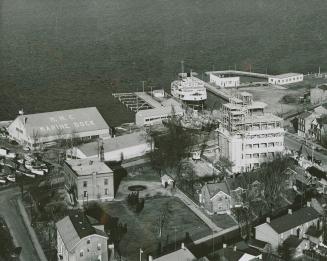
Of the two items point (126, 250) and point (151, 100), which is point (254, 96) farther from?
point (126, 250)

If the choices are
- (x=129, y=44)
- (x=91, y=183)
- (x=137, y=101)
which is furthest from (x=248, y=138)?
(x=129, y=44)

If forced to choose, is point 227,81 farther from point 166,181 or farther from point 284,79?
point 166,181

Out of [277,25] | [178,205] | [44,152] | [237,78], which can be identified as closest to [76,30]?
[277,25]

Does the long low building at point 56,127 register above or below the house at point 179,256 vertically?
above

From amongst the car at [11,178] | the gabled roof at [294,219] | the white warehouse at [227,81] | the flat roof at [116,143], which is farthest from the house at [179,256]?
the white warehouse at [227,81]

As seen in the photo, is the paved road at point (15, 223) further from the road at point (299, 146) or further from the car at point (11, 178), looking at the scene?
the road at point (299, 146)

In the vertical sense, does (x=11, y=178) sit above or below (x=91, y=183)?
below
